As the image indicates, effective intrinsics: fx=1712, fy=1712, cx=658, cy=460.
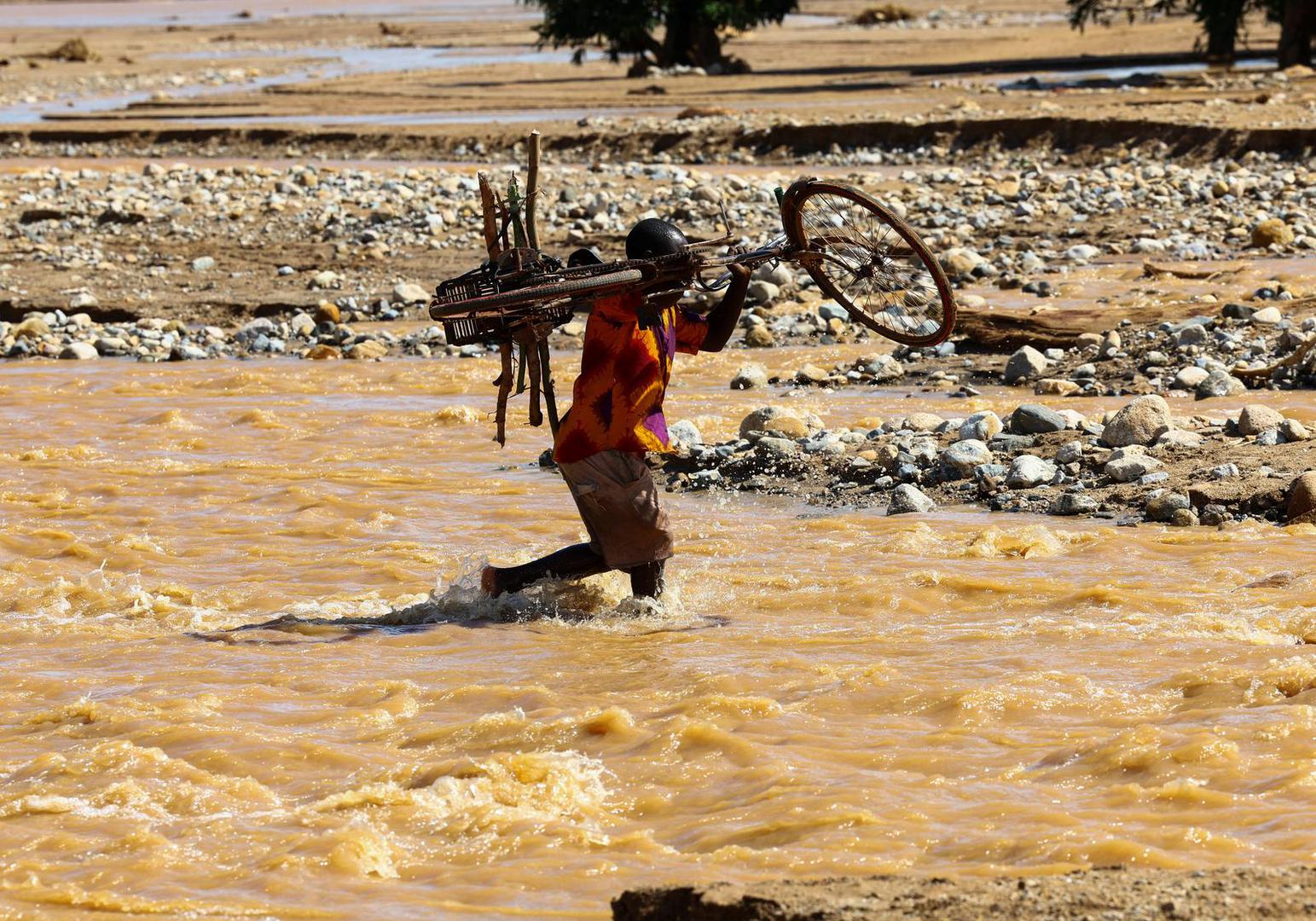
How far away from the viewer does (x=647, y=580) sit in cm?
616

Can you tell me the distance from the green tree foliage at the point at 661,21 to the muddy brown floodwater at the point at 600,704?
87.0ft

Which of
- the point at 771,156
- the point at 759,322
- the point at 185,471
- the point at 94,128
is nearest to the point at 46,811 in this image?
the point at 185,471

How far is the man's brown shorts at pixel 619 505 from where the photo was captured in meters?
5.79

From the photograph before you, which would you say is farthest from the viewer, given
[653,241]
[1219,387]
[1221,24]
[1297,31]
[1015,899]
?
[1221,24]

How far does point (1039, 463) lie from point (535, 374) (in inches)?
117

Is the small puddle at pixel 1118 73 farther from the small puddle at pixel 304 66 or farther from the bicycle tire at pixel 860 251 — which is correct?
the bicycle tire at pixel 860 251

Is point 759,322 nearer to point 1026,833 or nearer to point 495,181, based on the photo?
point 1026,833

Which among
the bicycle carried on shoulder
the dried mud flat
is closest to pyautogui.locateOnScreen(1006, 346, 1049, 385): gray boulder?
the bicycle carried on shoulder

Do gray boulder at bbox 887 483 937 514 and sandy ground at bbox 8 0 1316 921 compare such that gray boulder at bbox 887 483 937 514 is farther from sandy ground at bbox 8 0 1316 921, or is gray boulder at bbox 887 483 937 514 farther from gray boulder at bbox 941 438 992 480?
sandy ground at bbox 8 0 1316 921

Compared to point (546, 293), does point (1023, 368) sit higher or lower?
lower

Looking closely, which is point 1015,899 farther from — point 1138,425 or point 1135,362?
point 1135,362

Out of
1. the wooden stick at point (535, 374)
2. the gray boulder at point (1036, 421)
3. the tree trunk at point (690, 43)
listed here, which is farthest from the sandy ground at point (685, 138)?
the wooden stick at point (535, 374)

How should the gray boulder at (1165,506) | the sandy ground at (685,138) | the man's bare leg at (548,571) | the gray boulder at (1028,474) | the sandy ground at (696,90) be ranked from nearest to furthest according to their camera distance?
1. the sandy ground at (685,138)
2. the man's bare leg at (548,571)
3. the gray boulder at (1165,506)
4. the gray boulder at (1028,474)
5. the sandy ground at (696,90)

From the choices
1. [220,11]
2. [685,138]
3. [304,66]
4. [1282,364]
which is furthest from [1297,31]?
[220,11]
